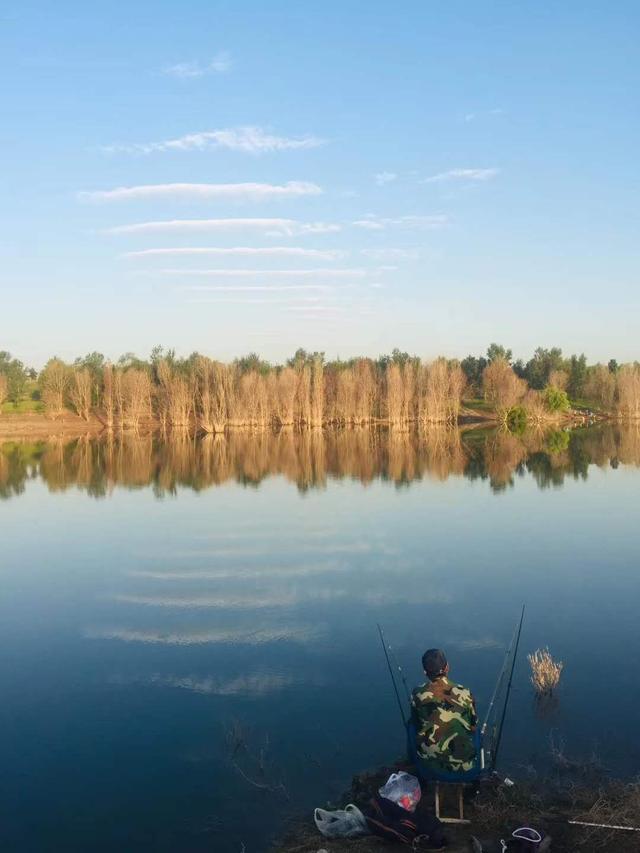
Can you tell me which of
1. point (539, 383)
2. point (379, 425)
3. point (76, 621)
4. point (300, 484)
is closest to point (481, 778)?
point (76, 621)

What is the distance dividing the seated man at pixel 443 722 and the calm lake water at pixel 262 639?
1358 millimetres

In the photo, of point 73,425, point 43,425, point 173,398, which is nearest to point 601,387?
point 173,398

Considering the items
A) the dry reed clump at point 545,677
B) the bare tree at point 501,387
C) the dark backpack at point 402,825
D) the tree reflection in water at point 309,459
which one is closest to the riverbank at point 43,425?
the tree reflection in water at point 309,459

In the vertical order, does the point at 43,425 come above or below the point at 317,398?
below

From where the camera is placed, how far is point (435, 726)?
590 cm

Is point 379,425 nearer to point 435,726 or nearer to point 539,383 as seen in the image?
point 539,383

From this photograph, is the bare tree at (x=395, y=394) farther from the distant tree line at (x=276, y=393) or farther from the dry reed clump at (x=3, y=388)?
the dry reed clump at (x=3, y=388)

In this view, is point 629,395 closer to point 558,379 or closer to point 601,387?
point 601,387

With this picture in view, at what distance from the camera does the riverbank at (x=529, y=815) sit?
18.3ft

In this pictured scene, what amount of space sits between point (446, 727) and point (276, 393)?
65969 mm

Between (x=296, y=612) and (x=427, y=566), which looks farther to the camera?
(x=427, y=566)

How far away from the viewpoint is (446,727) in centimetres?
588

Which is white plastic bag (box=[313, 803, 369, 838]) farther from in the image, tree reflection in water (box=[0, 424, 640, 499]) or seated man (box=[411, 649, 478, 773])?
tree reflection in water (box=[0, 424, 640, 499])

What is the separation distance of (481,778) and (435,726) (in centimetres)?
77
